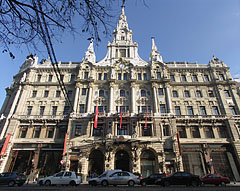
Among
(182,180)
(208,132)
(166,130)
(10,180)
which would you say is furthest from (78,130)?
(208,132)

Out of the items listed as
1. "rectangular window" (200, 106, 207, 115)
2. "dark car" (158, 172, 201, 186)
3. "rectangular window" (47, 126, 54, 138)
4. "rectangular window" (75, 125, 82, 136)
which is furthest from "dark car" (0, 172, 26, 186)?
"rectangular window" (200, 106, 207, 115)

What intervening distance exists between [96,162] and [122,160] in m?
4.25

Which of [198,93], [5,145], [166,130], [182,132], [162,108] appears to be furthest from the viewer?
[198,93]

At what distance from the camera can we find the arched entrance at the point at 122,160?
2498 cm

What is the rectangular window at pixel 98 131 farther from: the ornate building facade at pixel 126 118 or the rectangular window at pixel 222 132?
the rectangular window at pixel 222 132

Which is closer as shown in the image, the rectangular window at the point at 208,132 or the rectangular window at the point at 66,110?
the rectangular window at the point at 208,132

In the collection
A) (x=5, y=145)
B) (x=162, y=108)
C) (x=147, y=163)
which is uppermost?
(x=162, y=108)

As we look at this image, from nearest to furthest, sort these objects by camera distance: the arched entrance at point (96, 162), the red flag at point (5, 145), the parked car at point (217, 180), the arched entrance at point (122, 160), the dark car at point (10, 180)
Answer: the dark car at point (10, 180) < the parked car at point (217, 180) < the red flag at point (5, 145) < the arched entrance at point (96, 162) < the arched entrance at point (122, 160)

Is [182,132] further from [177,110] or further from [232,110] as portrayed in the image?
[232,110]

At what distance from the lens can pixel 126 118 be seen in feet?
91.7

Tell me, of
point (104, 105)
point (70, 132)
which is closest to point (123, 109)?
point (104, 105)

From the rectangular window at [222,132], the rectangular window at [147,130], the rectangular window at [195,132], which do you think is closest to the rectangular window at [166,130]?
the rectangular window at [147,130]

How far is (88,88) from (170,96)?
16.8 m

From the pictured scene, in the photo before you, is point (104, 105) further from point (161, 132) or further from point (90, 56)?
point (90, 56)
